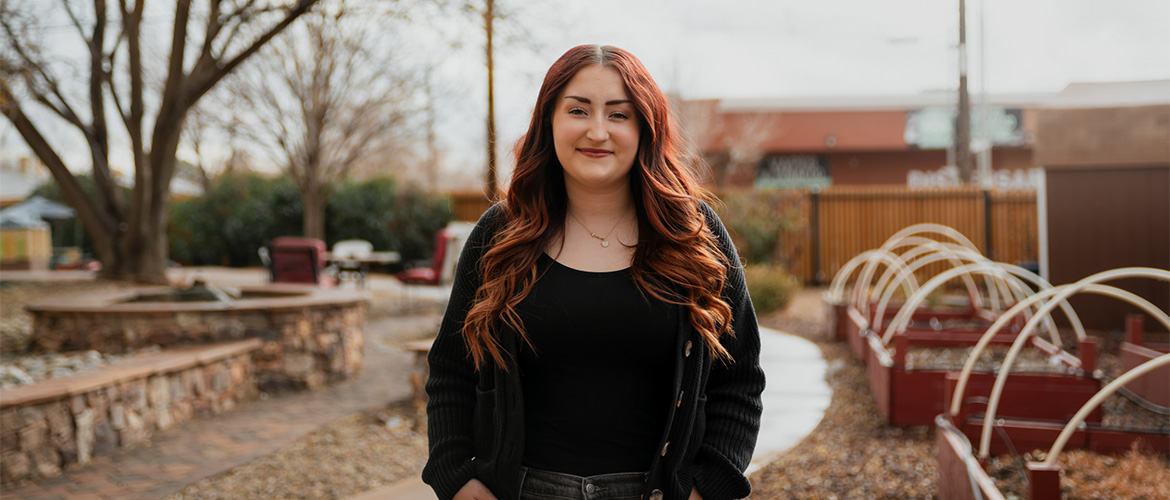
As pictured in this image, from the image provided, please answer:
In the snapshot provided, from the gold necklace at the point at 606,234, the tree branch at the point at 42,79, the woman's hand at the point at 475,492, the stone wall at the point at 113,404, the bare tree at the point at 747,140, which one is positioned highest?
the bare tree at the point at 747,140

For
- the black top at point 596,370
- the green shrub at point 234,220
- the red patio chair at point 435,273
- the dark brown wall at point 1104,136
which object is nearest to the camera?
the black top at point 596,370

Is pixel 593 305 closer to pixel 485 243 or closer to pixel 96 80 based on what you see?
pixel 485 243

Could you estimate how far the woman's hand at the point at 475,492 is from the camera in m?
1.70

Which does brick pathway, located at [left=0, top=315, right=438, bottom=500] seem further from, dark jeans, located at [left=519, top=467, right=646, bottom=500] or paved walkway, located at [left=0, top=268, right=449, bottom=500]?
dark jeans, located at [left=519, top=467, right=646, bottom=500]

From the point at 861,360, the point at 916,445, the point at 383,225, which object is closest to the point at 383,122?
the point at 383,225

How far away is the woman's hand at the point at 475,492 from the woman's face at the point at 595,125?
71 cm

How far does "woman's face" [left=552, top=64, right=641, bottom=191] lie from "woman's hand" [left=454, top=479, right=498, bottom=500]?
2.32ft

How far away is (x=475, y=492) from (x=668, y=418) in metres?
0.45

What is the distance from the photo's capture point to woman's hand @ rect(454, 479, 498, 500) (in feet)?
5.57

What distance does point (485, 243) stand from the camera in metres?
1.83

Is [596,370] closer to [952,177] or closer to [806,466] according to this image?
[806,466]

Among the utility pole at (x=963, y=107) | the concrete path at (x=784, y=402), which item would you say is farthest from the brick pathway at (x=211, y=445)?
the utility pole at (x=963, y=107)

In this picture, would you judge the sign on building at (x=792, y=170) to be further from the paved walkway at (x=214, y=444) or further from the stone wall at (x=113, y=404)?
the stone wall at (x=113, y=404)

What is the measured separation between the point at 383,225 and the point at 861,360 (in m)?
13.9
